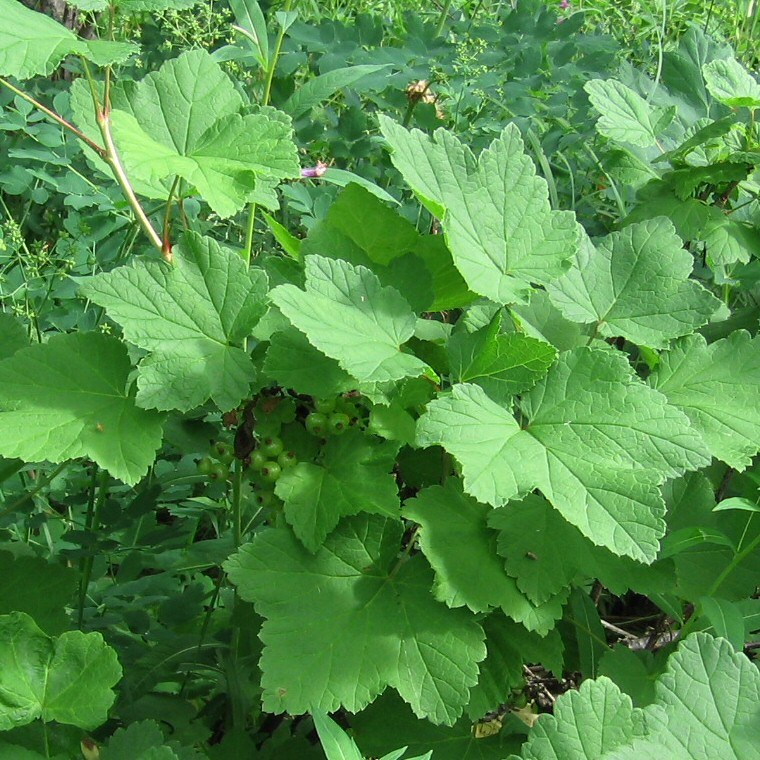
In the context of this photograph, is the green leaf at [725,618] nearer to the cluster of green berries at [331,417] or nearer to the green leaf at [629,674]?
the green leaf at [629,674]

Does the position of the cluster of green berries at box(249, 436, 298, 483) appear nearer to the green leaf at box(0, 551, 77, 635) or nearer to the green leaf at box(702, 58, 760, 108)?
the green leaf at box(0, 551, 77, 635)

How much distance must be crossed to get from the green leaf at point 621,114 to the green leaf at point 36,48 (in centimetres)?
81

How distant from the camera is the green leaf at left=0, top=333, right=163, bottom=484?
107 cm

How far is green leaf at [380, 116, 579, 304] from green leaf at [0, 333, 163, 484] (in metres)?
0.45

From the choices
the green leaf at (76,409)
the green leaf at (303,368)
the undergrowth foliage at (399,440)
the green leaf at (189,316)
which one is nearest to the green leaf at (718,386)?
the undergrowth foliage at (399,440)

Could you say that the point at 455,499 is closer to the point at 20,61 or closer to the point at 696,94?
the point at 20,61

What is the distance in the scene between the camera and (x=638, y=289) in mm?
1271

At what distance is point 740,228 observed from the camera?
5.20 ft

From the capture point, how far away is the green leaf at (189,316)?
3.59ft

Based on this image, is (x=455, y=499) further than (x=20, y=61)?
Yes

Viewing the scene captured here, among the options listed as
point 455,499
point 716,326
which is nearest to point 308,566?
point 455,499

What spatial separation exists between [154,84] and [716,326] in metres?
1.05

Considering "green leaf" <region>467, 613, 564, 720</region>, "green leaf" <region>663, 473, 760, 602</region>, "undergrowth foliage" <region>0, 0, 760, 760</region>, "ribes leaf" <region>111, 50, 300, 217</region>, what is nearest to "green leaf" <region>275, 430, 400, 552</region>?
"undergrowth foliage" <region>0, 0, 760, 760</region>

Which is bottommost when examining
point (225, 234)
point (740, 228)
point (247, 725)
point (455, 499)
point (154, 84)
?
point (247, 725)
